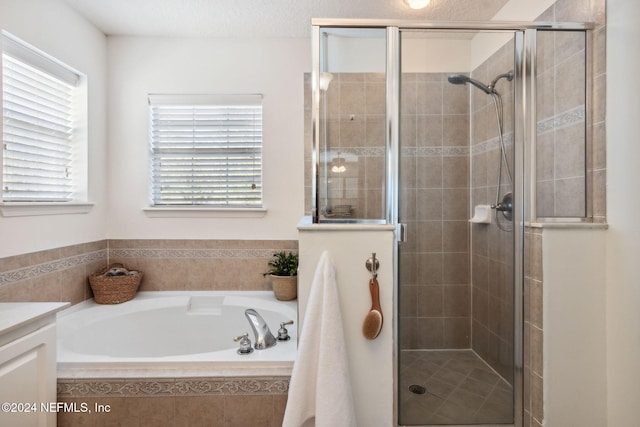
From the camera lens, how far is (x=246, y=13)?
7.58 ft

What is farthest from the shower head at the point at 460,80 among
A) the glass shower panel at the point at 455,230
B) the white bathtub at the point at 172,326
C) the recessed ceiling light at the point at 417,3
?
the white bathtub at the point at 172,326

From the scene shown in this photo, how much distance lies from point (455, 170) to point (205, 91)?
6.63 feet

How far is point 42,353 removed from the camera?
1429mm

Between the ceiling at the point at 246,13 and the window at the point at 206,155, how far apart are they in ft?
1.82

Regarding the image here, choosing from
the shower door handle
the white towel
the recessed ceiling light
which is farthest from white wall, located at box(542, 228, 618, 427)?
the recessed ceiling light

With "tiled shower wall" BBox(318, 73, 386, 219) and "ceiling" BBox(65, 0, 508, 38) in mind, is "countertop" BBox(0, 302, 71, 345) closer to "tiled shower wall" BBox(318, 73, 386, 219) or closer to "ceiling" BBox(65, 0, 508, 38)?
"tiled shower wall" BBox(318, 73, 386, 219)

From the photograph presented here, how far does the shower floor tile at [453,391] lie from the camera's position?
1.57m

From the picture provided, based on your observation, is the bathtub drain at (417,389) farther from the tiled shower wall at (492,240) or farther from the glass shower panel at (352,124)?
the glass shower panel at (352,124)

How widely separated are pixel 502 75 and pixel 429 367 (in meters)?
1.37

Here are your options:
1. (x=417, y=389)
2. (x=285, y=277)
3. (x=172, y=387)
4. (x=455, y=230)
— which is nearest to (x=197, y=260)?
(x=285, y=277)

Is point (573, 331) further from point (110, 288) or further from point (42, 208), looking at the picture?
point (42, 208)

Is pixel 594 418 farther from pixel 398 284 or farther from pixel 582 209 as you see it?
pixel 398 284

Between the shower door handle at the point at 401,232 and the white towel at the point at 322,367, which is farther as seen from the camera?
the shower door handle at the point at 401,232

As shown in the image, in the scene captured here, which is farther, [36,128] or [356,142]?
[36,128]
